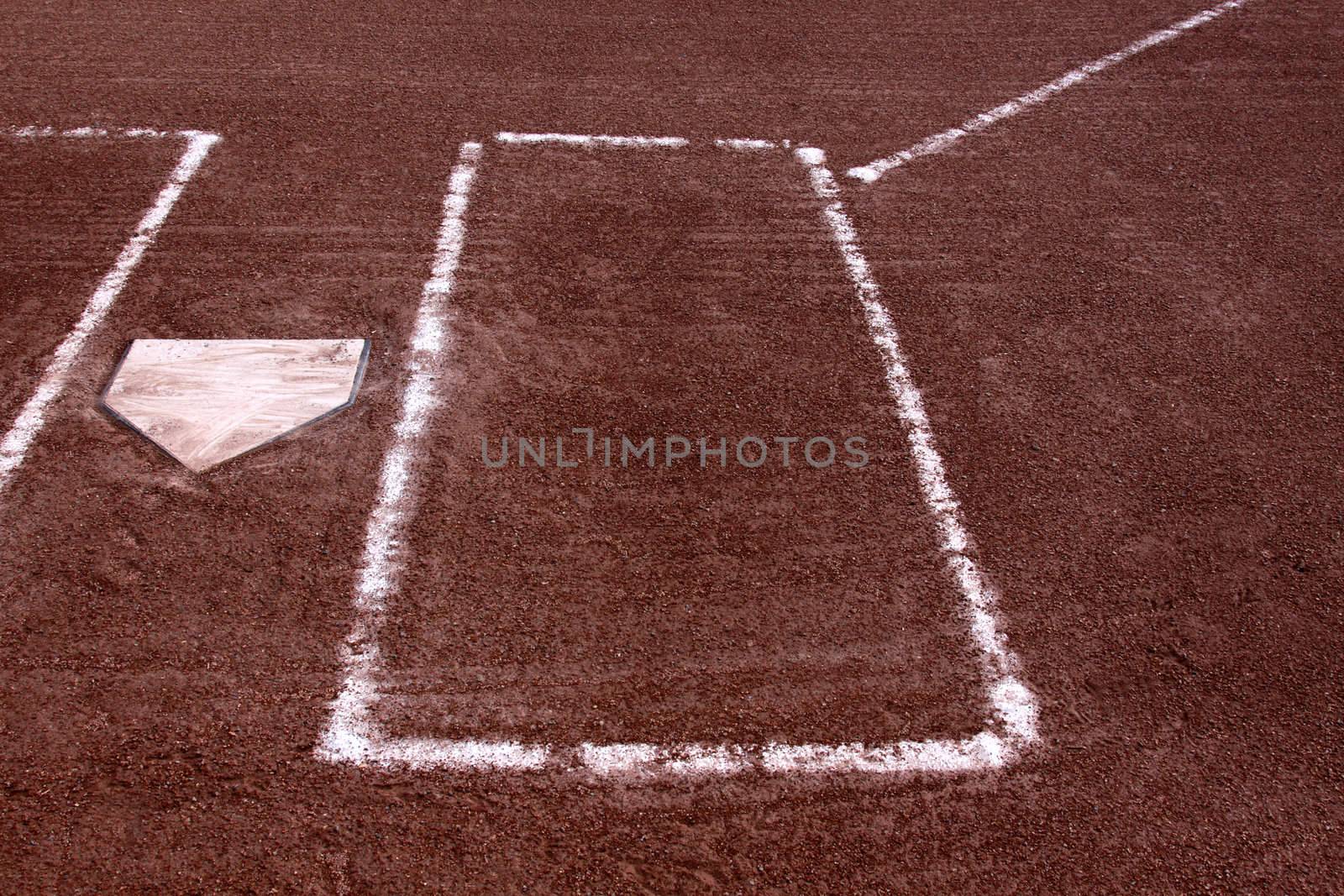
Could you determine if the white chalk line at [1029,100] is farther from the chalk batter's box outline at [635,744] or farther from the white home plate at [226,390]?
the white home plate at [226,390]

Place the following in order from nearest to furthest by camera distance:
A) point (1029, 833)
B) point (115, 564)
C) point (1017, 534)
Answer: point (1029, 833) < point (115, 564) < point (1017, 534)

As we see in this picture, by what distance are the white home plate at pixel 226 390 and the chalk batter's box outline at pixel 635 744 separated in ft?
1.05

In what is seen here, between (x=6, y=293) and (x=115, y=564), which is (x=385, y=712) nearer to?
(x=115, y=564)

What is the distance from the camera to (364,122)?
548 cm

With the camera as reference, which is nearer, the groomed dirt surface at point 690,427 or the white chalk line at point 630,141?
the groomed dirt surface at point 690,427

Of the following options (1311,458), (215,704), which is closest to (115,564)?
(215,704)

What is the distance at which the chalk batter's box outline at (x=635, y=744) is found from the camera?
272 cm

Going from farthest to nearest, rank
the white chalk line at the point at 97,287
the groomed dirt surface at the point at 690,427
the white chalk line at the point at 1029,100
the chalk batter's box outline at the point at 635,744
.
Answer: the white chalk line at the point at 1029,100 < the white chalk line at the point at 97,287 < the chalk batter's box outline at the point at 635,744 < the groomed dirt surface at the point at 690,427

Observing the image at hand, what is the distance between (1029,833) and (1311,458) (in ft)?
7.09

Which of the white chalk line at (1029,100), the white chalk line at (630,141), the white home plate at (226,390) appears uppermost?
the white chalk line at (1029,100)

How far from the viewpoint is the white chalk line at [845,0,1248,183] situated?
5371mm

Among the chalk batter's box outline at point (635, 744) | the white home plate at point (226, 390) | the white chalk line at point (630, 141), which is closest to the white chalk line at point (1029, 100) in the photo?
the white chalk line at point (630, 141)

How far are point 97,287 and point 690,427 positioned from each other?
8.96ft

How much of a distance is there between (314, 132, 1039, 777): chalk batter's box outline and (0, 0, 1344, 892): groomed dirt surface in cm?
6
